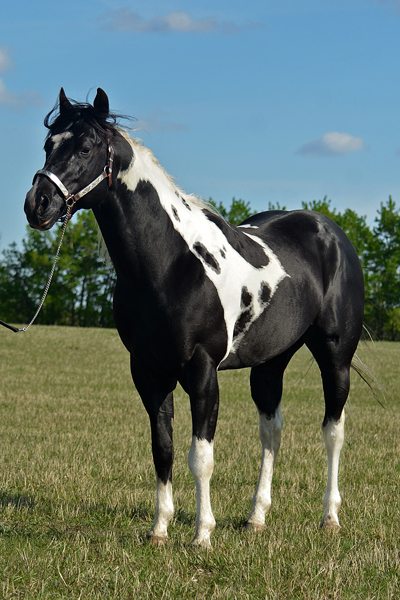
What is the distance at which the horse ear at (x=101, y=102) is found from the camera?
4043 millimetres

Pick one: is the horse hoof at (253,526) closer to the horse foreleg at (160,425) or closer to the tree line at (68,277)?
the horse foreleg at (160,425)

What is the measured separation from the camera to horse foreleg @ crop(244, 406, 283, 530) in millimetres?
5020

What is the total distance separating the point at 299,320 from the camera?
4965 millimetres

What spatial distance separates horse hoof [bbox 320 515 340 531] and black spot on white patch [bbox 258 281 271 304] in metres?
1.93

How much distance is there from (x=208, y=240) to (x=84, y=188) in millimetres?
997

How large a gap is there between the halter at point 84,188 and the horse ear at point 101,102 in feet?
0.87

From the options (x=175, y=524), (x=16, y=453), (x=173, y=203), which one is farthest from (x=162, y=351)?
(x=16, y=453)

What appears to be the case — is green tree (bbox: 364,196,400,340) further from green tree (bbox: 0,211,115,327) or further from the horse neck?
the horse neck

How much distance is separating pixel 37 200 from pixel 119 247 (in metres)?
0.69

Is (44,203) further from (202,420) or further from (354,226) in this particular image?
(354,226)

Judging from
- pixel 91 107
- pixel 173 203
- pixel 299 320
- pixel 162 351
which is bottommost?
pixel 162 351

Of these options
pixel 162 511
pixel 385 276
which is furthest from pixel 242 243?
→ pixel 385 276

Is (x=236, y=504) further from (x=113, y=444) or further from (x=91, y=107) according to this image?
(x=91, y=107)

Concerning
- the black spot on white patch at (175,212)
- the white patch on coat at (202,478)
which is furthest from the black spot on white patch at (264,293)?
the white patch on coat at (202,478)
